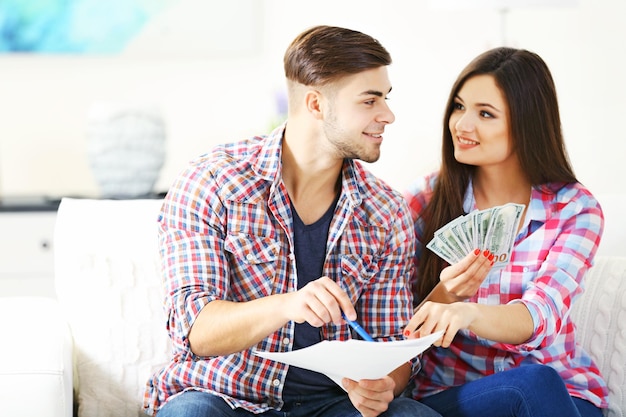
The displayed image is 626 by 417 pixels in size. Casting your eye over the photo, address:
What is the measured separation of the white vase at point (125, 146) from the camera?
11.0 ft

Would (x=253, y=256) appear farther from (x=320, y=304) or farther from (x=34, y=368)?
(x=34, y=368)

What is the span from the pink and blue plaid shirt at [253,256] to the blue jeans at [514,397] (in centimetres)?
23

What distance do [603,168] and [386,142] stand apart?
0.95 metres

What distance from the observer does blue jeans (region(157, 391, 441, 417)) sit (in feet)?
6.20

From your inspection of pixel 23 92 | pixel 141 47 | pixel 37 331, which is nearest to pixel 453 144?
pixel 37 331

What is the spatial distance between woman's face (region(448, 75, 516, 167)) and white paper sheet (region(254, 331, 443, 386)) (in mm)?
694

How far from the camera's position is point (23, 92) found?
3.96 m

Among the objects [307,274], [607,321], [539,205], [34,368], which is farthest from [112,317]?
[607,321]

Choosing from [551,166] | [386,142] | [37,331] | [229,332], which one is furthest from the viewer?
[386,142]

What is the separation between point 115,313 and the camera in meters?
2.19

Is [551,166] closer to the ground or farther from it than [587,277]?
farther from it

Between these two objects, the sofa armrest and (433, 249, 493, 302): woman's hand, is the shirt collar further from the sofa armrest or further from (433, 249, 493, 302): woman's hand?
the sofa armrest

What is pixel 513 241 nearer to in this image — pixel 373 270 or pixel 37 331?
pixel 373 270

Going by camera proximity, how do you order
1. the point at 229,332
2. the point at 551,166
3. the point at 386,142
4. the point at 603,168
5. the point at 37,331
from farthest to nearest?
the point at 386,142, the point at 603,168, the point at 551,166, the point at 37,331, the point at 229,332
